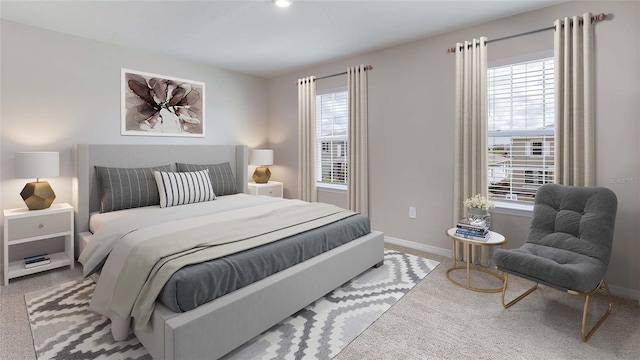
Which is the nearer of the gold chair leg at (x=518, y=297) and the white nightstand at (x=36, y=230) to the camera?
the gold chair leg at (x=518, y=297)

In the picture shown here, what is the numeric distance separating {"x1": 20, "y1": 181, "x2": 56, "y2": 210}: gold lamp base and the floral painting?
102 centimetres

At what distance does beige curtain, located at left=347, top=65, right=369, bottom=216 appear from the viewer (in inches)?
160

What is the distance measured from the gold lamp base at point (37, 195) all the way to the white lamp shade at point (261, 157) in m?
2.46

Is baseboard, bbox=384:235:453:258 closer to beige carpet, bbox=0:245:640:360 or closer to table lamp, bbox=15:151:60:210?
beige carpet, bbox=0:245:640:360

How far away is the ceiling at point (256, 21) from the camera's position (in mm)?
2729

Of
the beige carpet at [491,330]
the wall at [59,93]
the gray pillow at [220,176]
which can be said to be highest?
the wall at [59,93]

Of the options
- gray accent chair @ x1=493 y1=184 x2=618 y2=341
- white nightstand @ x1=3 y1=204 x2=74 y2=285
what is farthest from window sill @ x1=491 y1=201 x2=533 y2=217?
white nightstand @ x1=3 y1=204 x2=74 y2=285

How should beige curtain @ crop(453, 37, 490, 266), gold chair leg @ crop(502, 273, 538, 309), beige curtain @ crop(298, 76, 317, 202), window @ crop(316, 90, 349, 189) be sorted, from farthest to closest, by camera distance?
beige curtain @ crop(298, 76, 317, 202), window @ crop(316, 90, 349, 189), beige curtain @ crop(453, 37, 490, 266), gold chair leg @ crop(502, 273, 538, 309)

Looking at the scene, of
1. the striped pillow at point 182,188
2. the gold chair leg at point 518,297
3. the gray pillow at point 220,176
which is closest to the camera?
the gold chair leg at point 518,297

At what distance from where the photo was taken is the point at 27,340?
1.96 meters

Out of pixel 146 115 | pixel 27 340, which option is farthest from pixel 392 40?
pixel 27 340

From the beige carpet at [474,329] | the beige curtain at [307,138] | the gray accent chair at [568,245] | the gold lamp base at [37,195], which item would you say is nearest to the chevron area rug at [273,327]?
the beige carpet at [474,329]

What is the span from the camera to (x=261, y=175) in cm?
498

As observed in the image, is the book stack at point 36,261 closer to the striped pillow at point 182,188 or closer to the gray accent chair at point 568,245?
the striped pillow at point 182,188
